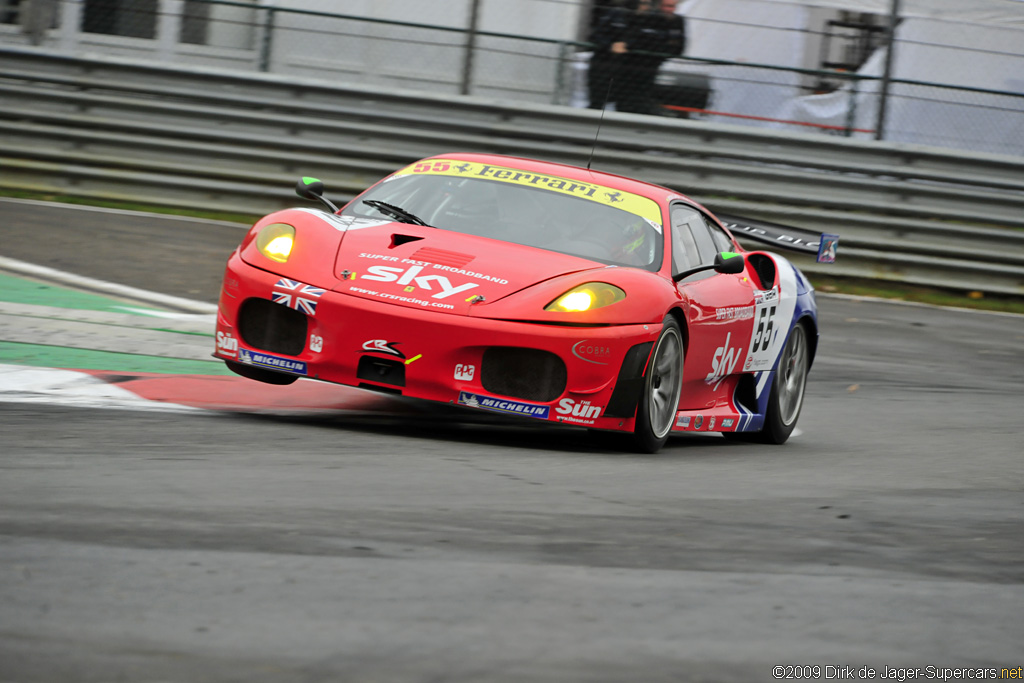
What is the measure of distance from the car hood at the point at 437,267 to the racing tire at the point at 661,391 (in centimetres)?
46

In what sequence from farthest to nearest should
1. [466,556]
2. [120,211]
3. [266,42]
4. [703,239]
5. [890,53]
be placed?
[266,42] < [120,211] < [890,53] < [703,239] < [466,556]

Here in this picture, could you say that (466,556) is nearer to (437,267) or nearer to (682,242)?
(437,267)

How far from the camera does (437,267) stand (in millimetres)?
5379

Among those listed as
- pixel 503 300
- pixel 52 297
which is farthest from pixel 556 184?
Answer: pixel 52 297

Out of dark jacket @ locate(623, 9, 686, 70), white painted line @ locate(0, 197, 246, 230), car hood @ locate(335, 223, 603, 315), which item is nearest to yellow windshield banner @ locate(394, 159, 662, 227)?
car hood @ locate(335, 223, 603, 315)

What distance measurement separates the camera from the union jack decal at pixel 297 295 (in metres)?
5.25

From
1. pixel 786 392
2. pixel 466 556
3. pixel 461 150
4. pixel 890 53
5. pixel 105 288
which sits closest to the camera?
pixel 466 556

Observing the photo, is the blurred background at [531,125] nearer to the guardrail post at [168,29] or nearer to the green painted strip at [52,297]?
the guardrail post at [168,29]

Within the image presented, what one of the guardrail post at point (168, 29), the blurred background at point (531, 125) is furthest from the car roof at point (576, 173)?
the guardrail post at point (168, 29)

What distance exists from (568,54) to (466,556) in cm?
1109

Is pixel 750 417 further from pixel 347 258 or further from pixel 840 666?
pixel 840 666

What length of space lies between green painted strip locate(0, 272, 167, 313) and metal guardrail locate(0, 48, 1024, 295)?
4993 mm

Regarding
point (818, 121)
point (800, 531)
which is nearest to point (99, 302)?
point (800, 531)

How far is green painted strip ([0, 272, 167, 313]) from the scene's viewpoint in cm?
829
